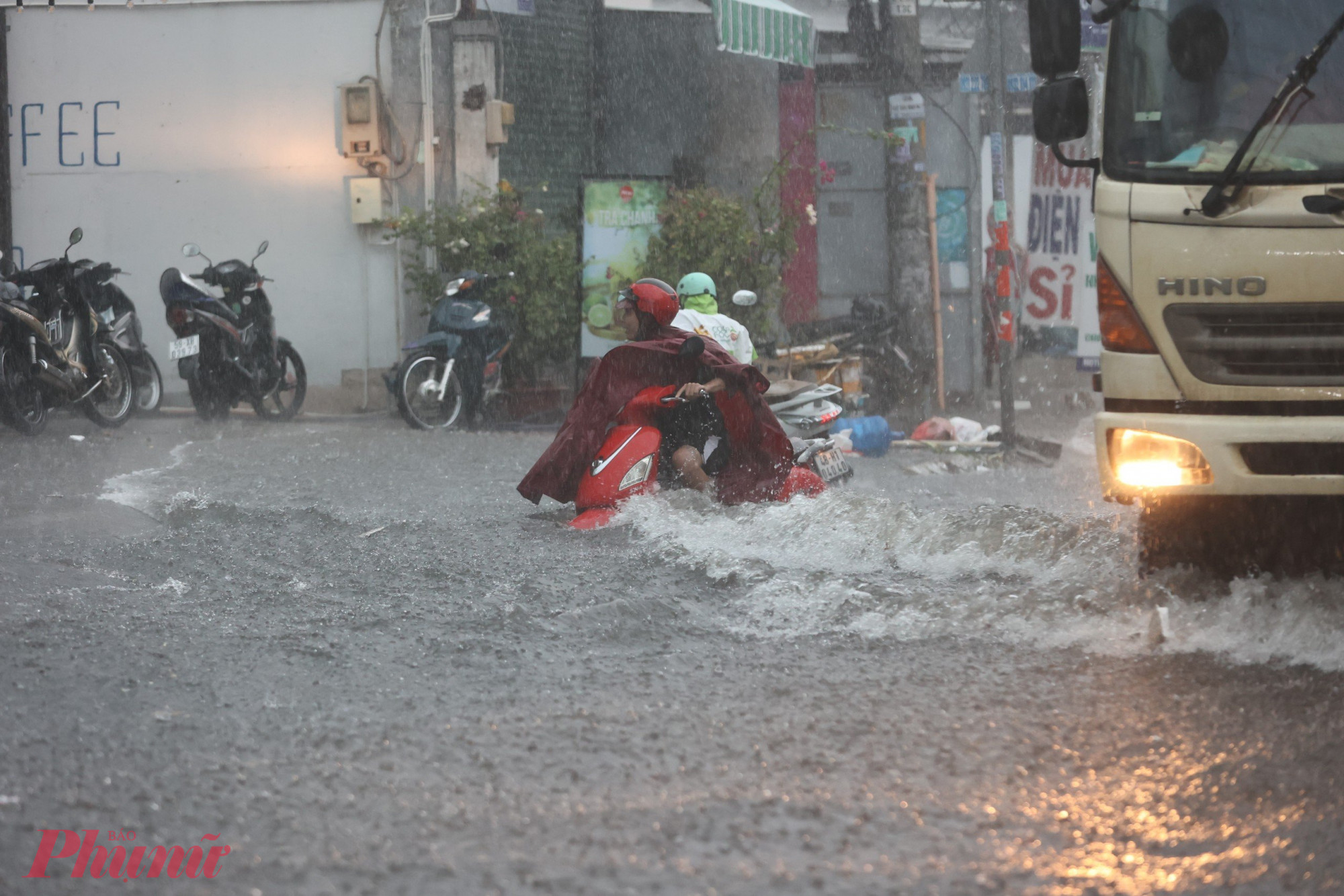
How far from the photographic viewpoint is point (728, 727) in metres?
3.58

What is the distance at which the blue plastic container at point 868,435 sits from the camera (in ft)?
37.2

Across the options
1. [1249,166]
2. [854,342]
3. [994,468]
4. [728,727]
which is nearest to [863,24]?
[854,342]

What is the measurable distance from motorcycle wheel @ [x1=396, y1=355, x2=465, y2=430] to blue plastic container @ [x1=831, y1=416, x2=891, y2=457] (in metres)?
3.27

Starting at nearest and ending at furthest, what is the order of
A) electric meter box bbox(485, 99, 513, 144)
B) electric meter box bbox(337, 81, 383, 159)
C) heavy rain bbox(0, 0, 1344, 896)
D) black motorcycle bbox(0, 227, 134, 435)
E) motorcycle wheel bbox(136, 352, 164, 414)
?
1. heavy rain bbox(0, 0, 1344, 896)
2. black motorcycle bbox(0, 227, 134, 435)
3. motorcycle wheel bbox(136, 352, 164, 414)
4. electric meter box bbox(337, 81, 383, 159)
5. electric meter box bbox(485, 99, 513, 144)

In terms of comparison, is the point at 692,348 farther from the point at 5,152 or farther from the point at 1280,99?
the point at 5,152

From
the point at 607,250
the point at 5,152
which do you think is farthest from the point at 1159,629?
the point at 5,152

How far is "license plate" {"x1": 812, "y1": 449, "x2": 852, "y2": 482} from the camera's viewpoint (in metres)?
7.61

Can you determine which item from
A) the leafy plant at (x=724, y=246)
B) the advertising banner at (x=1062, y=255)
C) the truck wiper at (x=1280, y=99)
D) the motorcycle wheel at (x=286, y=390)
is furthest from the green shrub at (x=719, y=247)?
the truck wiper at (x=1280, y=99)

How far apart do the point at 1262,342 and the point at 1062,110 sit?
109 centimetres

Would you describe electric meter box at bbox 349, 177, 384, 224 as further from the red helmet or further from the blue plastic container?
the red helmet

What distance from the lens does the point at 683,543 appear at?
6125 mm

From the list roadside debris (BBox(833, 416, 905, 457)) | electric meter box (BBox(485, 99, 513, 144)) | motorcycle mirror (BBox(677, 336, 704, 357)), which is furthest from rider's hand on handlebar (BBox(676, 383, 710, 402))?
electric meter box (BBox(485, 99, 513, 144))

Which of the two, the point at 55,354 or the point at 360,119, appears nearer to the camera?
the point at 55,354

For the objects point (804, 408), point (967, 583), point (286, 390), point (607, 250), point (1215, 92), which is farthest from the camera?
point (607, 250)
